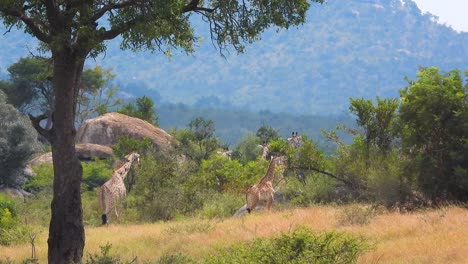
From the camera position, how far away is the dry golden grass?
12.0m

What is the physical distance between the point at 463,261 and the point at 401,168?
379 inches

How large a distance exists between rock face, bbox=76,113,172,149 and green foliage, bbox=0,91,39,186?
246 inches

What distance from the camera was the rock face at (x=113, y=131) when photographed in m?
44.2

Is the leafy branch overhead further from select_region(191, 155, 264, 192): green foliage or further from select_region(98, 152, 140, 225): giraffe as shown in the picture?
select_region(191, 155, 264, 192): green foliage

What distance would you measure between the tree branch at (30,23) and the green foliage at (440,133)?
34.1 feet

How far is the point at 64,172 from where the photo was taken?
40.9 feet

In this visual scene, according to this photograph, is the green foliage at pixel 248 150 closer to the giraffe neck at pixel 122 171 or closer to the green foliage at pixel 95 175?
the green foliage at pixel 95 175

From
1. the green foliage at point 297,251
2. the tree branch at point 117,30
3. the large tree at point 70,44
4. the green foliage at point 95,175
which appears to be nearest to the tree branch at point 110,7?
→ the large tree at point 70,44

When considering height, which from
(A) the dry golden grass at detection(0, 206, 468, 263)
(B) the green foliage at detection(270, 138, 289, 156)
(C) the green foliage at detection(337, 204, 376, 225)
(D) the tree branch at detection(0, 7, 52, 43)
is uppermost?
(D) the tree branch at detection(0, 7, 52, 43)

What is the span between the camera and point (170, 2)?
38.8 feet

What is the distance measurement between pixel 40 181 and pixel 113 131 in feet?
27.1

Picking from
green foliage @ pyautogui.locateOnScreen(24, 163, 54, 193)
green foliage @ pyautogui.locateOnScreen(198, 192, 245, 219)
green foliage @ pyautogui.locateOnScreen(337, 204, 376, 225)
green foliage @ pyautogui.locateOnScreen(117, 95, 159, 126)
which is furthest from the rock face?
green foliage @ pyautogui.locateOnScreen(337, 204, 376, 225)

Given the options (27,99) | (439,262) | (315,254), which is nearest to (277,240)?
(315,254)

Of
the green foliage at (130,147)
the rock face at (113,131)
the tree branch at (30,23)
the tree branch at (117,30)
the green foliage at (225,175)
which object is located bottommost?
the green foliage at (225,175)
